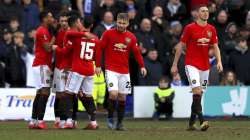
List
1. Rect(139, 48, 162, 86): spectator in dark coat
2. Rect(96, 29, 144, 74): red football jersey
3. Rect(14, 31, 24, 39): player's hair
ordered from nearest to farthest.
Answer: Rect(96, 29, 144, 74): red football jersey < Rect(14, 31, 24, 39): player's hair < Rect(139, 48, 162, 86): spectator in dark coat

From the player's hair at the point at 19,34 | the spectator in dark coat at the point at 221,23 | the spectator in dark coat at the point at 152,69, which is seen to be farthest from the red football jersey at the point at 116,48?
the spectator in dark coat at the point at 221,23

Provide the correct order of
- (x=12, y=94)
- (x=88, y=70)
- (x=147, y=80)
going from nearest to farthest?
(x=88, y=70) < (x=12, y=94) < (x=147, y=80)

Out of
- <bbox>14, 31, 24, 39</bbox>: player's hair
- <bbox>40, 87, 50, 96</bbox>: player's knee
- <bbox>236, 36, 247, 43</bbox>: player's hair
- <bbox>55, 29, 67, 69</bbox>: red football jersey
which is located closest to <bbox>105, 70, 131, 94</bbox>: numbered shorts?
<bbox>55, 29, 67, 69</bbox>: red football jersey

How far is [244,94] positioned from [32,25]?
688cm

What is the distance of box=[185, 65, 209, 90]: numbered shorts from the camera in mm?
17500

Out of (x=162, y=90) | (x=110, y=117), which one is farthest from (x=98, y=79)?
(x=110, y=117)

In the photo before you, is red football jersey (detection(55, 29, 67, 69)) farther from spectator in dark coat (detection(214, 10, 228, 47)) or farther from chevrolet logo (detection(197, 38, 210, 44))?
spectator in dark coat (detection(214, 10, 228, 47))

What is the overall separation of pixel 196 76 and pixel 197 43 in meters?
0.73

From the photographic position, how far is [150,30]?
2603cm

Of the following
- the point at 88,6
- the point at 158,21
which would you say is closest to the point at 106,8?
the point at 88,6

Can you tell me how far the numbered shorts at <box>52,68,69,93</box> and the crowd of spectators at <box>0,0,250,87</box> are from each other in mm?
5531

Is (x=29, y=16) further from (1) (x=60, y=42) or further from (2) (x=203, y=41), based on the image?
(2) (x=203, y=41)

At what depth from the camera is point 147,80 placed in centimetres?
2566

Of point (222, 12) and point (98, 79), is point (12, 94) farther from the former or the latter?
point (222, 12)
